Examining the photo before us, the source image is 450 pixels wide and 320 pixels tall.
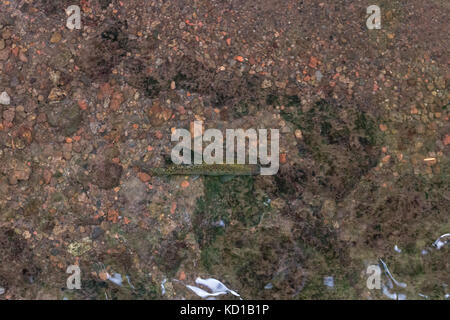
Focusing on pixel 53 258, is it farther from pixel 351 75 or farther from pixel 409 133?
pixel 409 133

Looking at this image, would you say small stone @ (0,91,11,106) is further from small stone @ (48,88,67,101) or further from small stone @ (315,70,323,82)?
small stone @ (315,70,323,82)

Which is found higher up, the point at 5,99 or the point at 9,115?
the point at 5,99

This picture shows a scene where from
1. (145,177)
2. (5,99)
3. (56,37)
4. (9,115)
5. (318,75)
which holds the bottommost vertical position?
(145,177)

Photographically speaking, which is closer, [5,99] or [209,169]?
[209,169]

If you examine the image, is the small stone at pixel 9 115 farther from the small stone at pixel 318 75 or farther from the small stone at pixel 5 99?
the small stone at pixel 318 75

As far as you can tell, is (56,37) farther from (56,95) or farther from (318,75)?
(318,75)

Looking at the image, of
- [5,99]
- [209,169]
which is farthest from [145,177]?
[5,99]

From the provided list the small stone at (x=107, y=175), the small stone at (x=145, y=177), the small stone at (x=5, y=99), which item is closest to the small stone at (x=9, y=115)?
the small stone at (x=5, y=99)

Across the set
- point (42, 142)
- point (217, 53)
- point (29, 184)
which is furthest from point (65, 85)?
point (217, 53)

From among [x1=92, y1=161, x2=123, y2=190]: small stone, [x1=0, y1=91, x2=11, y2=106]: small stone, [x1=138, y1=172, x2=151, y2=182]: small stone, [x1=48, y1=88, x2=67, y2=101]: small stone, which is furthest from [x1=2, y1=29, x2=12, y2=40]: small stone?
[x1=138, y1=172, x2=151, y2=182]: small stone

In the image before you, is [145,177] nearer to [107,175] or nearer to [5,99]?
[107,175]

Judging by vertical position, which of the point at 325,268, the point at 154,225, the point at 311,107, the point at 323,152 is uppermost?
the point at 311,107
